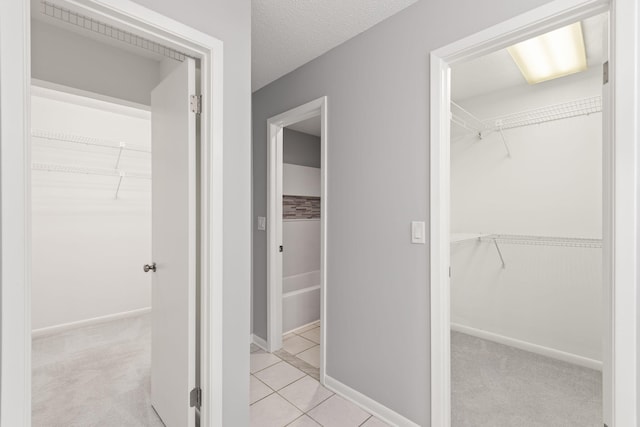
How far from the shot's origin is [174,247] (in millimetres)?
1619

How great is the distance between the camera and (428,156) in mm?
1650

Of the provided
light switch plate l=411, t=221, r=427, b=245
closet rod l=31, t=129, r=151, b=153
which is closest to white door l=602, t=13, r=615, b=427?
light switch plate l=411, t=221, r=427, b=245

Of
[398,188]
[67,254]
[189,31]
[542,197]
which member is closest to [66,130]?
[67,254]

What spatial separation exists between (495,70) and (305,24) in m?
1.71

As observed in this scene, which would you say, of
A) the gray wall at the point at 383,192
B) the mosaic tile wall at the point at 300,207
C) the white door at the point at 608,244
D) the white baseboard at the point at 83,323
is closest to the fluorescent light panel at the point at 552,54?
the gray wall at the point at 383,192

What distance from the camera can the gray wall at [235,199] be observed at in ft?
4.96

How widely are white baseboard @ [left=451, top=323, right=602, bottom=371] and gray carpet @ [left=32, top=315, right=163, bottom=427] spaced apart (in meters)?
2.91

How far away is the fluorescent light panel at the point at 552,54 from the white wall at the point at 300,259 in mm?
2563

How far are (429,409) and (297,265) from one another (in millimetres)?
2331

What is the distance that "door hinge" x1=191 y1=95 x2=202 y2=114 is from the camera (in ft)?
4.93

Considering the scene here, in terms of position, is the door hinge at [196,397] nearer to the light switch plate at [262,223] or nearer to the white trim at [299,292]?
the light switch plate at [262,223]

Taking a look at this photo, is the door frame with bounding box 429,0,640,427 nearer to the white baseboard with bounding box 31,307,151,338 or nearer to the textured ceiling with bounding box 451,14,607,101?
the textured ceiling with bounding box 451,14,607,101

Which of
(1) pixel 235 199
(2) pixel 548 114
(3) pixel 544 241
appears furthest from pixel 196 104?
(3) pixel 544 241

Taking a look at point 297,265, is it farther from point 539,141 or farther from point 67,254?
point 539,141
